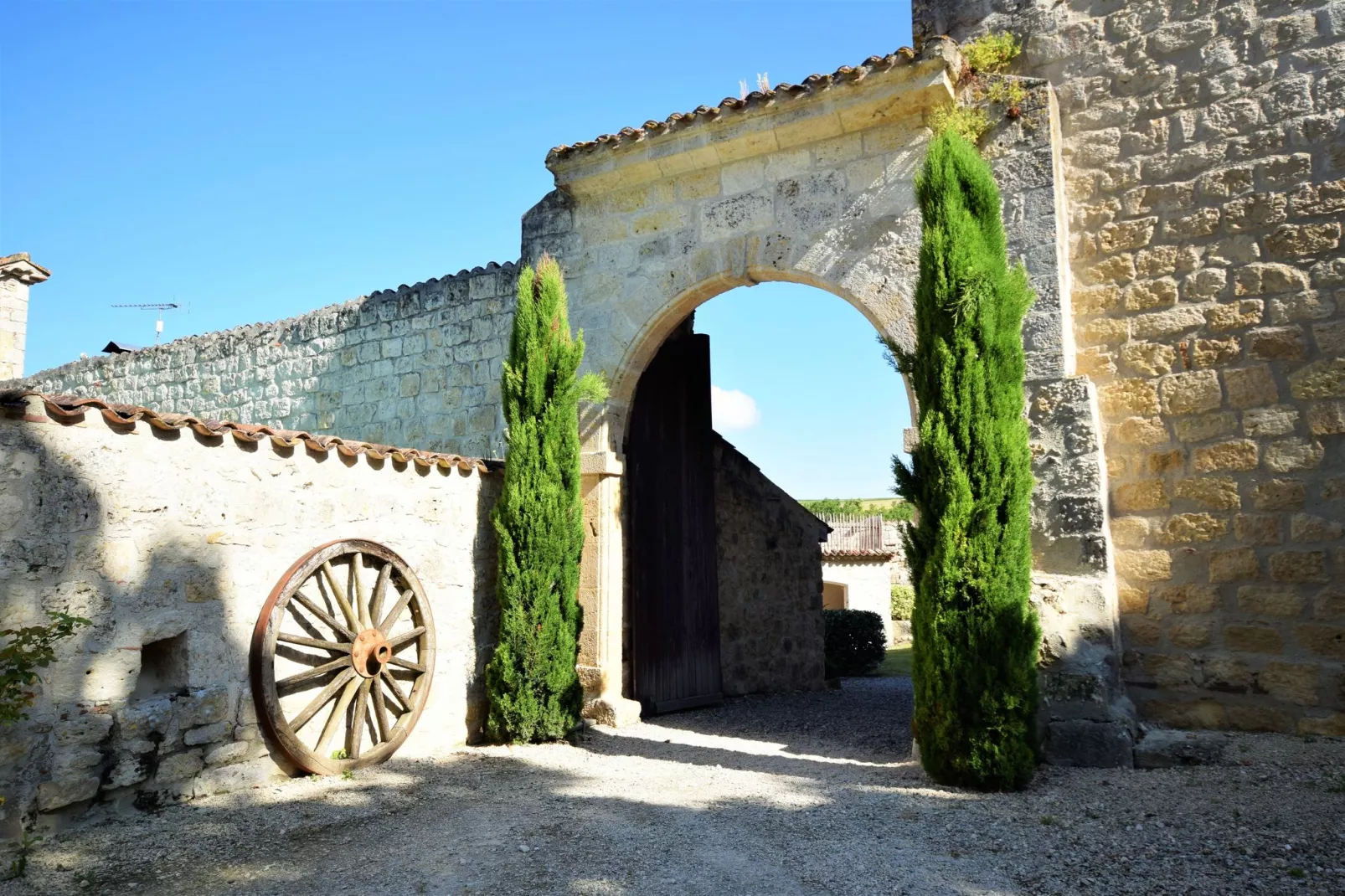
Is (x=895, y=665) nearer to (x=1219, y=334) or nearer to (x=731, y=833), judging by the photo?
(x=1219, y=334)

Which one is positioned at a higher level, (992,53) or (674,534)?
(992,53)

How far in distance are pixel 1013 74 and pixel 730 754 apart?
463 cm

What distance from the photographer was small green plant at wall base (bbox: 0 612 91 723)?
359 cm

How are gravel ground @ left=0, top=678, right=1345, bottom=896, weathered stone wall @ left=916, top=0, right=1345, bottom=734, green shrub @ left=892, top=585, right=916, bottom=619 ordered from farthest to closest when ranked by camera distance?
green shrub @ left=892, top=585, right=916, bottom=619, weathered stone wall @ left=916, top=0, right=1345, bottom=734, gravel ground @ left=0, top=678, right=1345, bottom=896

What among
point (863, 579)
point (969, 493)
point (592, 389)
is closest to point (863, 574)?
point (863, 579)

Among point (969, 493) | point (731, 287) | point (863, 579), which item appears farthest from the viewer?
point (863, 579)

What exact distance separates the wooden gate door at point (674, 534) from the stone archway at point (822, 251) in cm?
42

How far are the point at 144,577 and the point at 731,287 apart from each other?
4.12 metres

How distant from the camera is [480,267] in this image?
7.96 metres

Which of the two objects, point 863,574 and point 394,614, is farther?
point 863,574

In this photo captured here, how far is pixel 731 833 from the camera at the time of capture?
4039mm

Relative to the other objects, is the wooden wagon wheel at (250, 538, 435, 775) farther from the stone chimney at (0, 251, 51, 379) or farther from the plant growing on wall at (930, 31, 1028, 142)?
the stone chimney at (0, 251, 51, 379)

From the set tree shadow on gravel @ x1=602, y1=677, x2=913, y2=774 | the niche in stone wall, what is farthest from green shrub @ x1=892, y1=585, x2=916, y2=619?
the niche in stone wall

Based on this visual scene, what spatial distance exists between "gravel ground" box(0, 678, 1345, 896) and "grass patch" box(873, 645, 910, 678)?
8364mm
